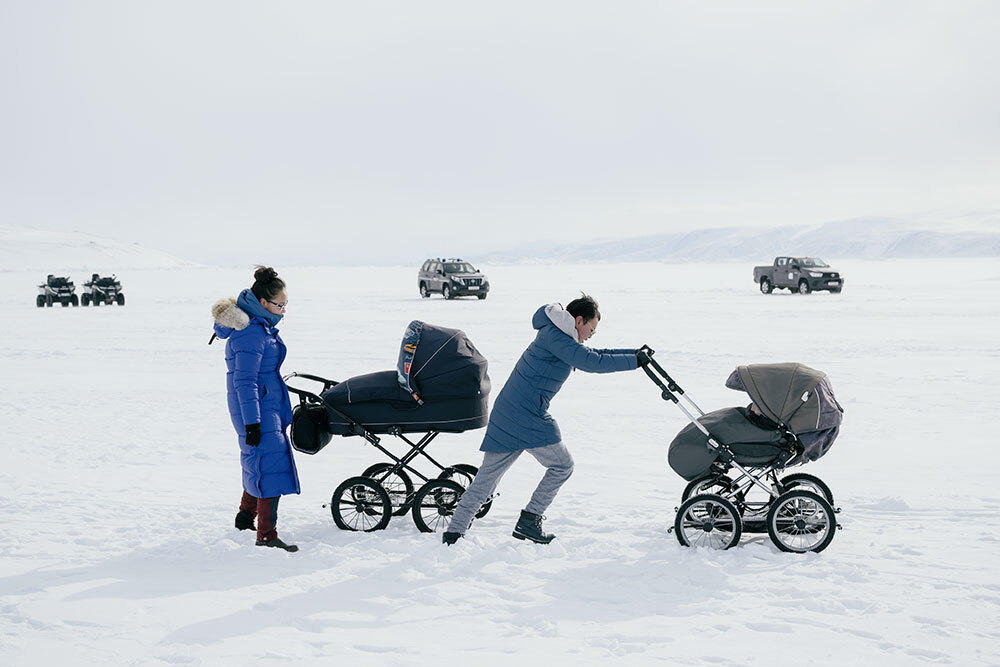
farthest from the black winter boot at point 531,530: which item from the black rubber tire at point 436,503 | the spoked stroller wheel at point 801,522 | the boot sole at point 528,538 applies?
the spoked stroller wheel at point 801,522

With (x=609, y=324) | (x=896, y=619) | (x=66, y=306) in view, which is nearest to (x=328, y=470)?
(x=896, y=619)

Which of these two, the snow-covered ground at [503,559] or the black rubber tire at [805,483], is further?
the black rubber tire at [805,483]

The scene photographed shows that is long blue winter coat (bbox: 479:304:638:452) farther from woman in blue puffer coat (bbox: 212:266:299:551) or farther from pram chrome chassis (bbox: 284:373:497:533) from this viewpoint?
woman in blue puffer coat (bbox: 212:266:299:551)

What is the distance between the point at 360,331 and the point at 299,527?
16378 millimetres

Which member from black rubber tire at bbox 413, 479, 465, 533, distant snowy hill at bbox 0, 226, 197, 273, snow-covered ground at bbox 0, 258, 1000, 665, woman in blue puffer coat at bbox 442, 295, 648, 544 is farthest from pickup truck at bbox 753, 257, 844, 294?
distant snowy hill at bbox 0, 226, 197, 273

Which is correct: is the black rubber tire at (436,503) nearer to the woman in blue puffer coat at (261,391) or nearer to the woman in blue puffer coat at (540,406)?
the woman in blue puffer coat at (540,406)

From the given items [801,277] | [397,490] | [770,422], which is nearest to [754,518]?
[770,422]

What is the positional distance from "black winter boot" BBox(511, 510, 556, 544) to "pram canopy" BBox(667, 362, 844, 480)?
1.00 meters

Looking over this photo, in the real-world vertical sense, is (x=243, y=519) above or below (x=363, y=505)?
below

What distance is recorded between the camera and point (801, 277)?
40844 millimetres

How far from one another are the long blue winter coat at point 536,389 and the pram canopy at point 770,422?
32.2 inches

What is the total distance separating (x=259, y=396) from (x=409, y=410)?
1.04m

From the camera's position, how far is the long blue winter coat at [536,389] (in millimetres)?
6008

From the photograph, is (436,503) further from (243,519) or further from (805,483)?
(805,483)
